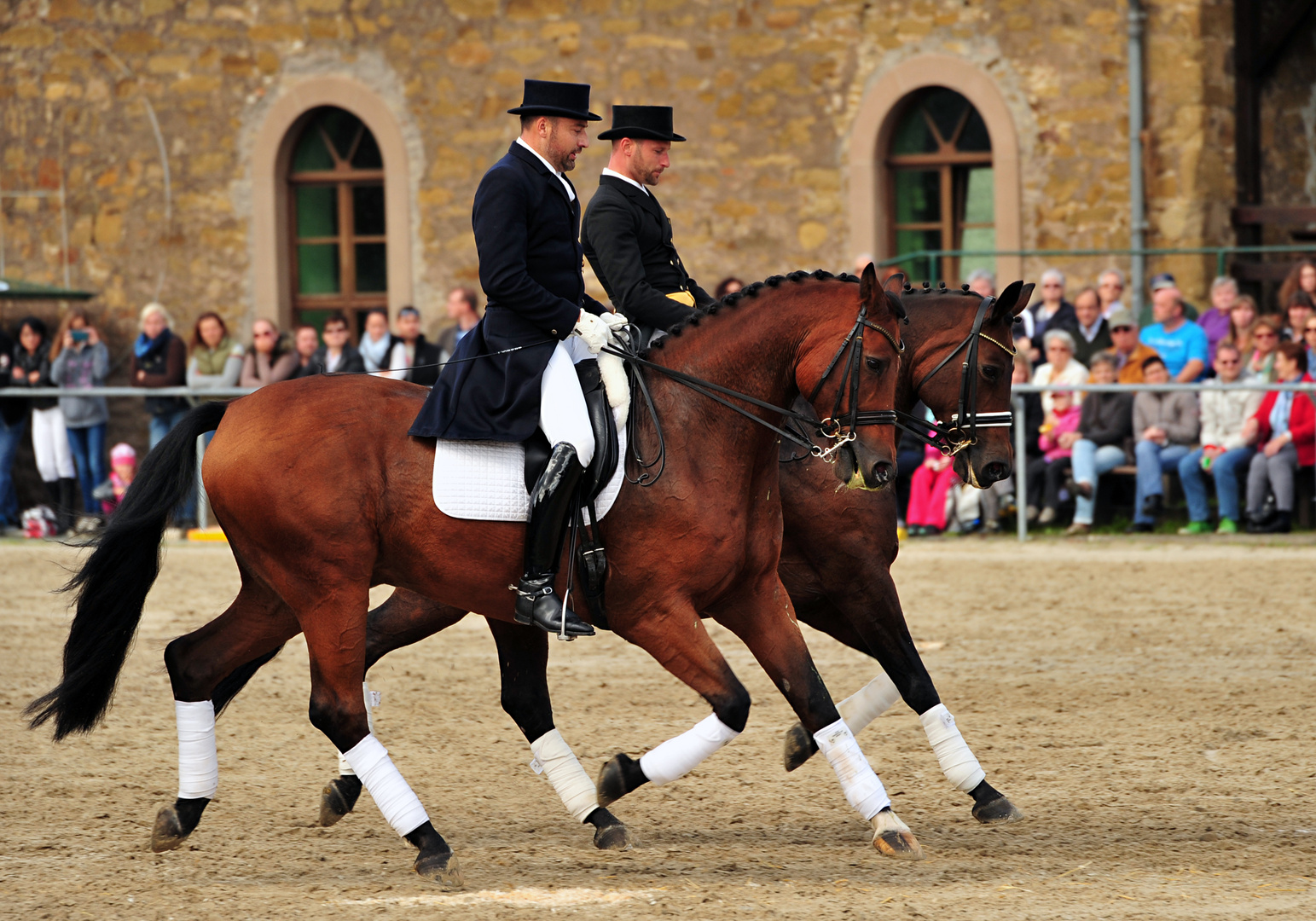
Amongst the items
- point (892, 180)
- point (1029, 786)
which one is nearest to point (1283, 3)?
point (892, 180)

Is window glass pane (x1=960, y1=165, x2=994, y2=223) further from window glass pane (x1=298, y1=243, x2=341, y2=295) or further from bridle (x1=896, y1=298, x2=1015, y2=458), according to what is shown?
bridle (x1=896, y1=298, x2=1015, y2=458)

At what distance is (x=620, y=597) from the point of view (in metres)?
5.45

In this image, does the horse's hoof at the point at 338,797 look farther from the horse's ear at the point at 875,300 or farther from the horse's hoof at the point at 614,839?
the horse's ear at the point at 875,300

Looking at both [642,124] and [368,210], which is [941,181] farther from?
[642,124]

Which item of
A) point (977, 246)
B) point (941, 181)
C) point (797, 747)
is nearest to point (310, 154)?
point (941, 181)

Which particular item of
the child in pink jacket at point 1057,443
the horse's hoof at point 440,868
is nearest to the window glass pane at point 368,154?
the child in pink jacket at point 1057,443

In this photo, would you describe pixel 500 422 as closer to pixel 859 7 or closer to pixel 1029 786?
pixel 1029 786

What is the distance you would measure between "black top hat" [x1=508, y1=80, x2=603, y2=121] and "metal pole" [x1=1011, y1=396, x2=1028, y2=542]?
6959mm

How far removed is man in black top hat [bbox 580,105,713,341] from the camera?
6.21 metres

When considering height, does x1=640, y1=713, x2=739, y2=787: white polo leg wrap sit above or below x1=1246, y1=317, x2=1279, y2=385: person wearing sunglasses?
below

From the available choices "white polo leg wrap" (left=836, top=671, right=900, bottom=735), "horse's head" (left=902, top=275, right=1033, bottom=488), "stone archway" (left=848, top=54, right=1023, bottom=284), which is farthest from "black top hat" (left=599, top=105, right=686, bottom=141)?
"stone archway" (left=848, top=54, right=1023, bottom=284)

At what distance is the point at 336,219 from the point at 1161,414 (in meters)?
8.59

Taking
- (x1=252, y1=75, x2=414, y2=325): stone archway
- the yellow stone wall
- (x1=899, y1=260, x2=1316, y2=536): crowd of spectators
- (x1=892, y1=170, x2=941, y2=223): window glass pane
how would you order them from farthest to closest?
(x1=252, y1=75, x2=414, y2=325): stone archway, (x1=892, y1=170, x2=941, y2=223): window glass pane, the yellow stone wall, (x1=899, y1=260, x2=1316, y2=536): crowd of spectators

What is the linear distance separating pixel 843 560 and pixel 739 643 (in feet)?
12.0
